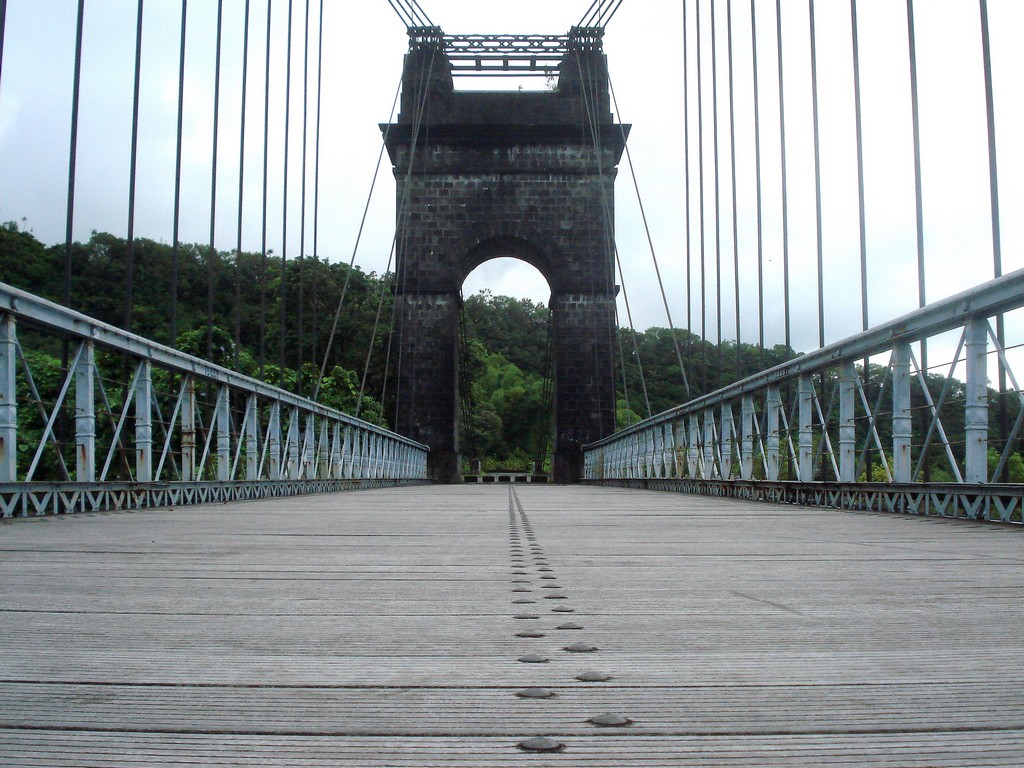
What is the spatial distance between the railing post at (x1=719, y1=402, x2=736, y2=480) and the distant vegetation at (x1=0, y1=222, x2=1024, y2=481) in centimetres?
134

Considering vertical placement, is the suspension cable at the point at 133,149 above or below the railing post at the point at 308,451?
above

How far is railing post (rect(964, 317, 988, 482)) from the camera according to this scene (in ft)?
12.7

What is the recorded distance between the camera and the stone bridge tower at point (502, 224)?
2622cm

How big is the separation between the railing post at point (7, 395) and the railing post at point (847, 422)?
3768 mm

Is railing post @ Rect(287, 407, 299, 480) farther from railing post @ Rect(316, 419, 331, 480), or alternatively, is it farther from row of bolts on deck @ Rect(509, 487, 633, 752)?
row of bolts on deck @ Rect(509, 487, 633, 752)

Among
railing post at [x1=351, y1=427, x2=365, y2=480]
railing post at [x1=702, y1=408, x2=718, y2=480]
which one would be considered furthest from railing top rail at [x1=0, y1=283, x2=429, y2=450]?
railing post at [x1=351, y1=427, x2=365, y2=480]

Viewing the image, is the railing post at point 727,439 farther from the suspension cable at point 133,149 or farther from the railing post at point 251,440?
the suspension cable at point 133,149

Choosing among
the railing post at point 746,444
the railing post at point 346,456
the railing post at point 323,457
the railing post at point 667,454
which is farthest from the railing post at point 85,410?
the railing post at point 346,456

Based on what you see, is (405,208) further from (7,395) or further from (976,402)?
(976,402)

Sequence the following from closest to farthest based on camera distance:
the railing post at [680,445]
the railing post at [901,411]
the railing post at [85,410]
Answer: the railing post at [901,411]
the railing post at [85,410]
the railing post at [680,445]

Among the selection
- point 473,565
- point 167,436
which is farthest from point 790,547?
point 167,436

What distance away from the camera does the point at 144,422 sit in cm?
550

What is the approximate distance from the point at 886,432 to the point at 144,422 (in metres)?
4.13

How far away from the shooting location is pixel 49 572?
85.4 inches
